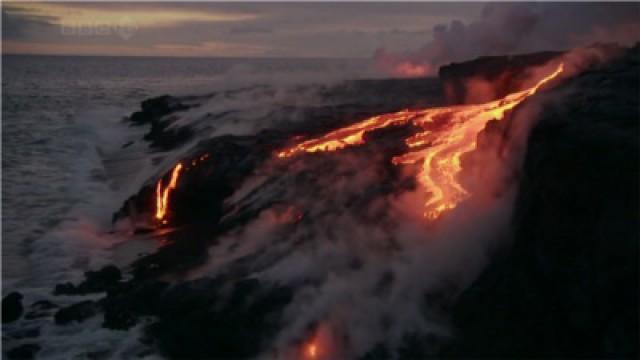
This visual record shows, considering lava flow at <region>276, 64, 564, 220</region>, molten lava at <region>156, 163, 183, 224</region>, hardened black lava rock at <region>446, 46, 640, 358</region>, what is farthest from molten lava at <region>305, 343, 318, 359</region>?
molten lava at <region>156, 163, 183, 224</region>

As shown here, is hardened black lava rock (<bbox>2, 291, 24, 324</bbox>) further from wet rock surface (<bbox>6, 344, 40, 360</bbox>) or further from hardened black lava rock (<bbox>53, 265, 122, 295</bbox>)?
wet rock surface (<bbox>6, 344, 40, 360</bbox>)

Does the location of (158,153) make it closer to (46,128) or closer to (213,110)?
(213,110)

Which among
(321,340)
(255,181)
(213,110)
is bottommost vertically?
(321,340)

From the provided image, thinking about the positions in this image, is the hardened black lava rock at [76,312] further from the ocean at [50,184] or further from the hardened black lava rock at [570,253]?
the hardened black lava rock at [570,253]

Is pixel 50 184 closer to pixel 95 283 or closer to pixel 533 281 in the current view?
pixel 95 283

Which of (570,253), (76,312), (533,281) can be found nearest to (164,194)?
(76,312)

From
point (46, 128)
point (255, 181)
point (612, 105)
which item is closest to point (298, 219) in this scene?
point (255, 181)
